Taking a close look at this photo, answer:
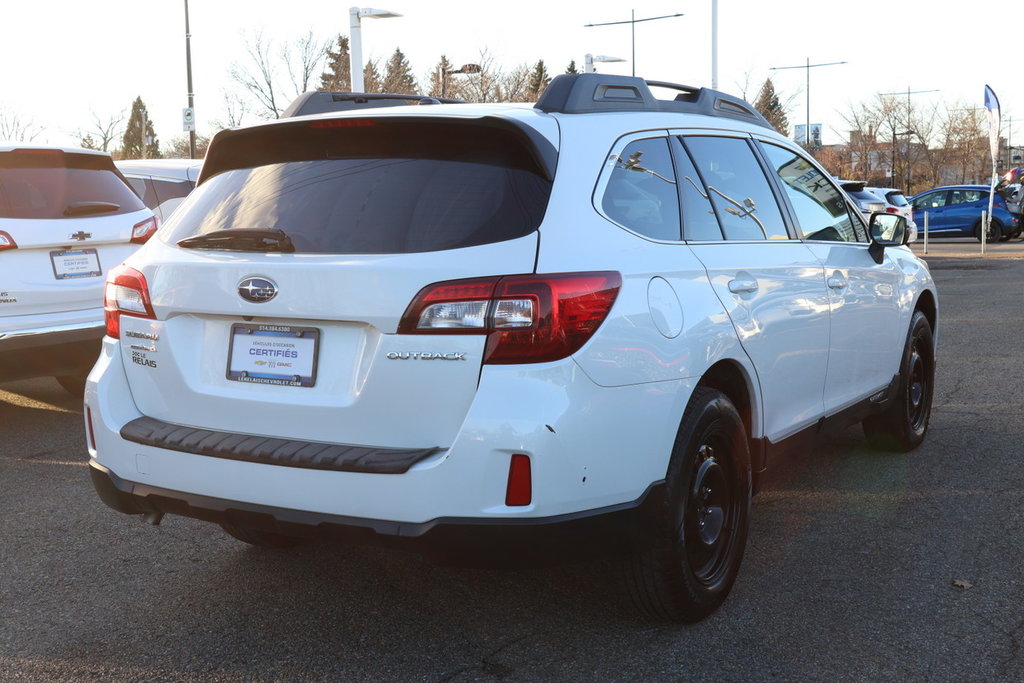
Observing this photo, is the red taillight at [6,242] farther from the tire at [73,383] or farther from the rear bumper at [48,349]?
the tire at [73,383]

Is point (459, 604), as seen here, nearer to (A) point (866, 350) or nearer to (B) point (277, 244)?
(B) point (277, 244)

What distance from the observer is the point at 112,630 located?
3.57 meters

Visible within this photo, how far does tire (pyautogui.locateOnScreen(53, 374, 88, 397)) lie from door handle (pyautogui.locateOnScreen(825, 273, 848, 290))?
18.3 feet

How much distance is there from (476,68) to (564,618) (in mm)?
29185

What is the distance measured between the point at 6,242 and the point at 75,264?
0.45 metres

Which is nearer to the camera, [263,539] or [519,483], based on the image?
Result: [519,483]

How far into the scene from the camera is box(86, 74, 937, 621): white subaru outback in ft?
9.57

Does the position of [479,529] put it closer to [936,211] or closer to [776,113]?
[936,211]

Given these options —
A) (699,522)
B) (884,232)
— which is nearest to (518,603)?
(699,522)

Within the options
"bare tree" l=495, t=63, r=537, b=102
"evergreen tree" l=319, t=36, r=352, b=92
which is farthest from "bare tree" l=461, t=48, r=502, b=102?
"evergreen tree" l=319, t=36, r=352, b=92

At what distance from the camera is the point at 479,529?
2918 mm

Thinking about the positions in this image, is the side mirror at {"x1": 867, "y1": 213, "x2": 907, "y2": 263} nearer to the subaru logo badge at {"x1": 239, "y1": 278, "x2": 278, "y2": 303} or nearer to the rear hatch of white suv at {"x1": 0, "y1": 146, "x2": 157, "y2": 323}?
the subaru logo badge at {"x1": 239, "y1": 278, "x2": 278, "y2": 303}

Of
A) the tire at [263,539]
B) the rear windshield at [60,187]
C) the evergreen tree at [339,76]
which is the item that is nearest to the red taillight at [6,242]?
the rear windshield at [60,187]

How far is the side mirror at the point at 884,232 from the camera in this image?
5.18 meters
